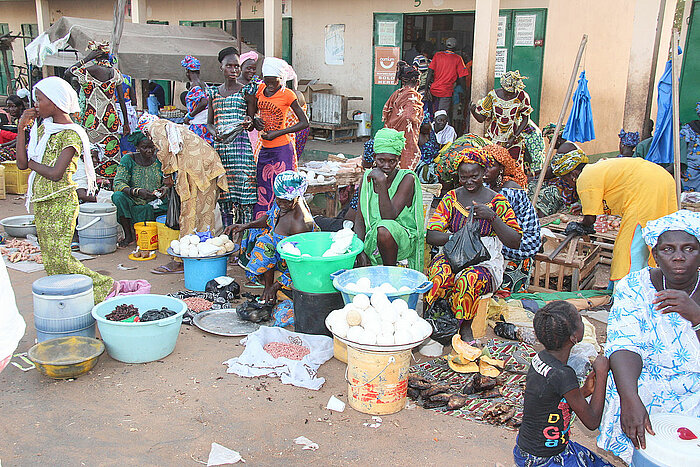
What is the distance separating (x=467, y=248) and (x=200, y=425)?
2140mm

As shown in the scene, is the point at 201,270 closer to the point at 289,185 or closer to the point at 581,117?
the point at 289,185

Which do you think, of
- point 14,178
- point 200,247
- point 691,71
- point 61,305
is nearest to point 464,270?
point 200,247

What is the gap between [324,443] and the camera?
325 centimetres

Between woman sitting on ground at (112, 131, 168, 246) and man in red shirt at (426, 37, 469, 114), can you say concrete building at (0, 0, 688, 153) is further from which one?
woman sitting on ground at (112, 131, 168, 246)

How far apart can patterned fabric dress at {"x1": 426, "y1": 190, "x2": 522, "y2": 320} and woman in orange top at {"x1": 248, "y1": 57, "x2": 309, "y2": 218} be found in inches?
90.6

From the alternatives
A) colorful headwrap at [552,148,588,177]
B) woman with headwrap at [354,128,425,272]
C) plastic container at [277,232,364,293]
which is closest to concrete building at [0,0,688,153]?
colorful headwrap at [552,148,588,177]

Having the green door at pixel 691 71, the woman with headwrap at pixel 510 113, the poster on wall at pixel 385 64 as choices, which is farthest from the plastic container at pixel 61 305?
the poster on wall at pixel 385 64

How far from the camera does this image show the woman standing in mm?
6328

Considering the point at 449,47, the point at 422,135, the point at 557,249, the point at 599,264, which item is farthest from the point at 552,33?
the point at 557,249

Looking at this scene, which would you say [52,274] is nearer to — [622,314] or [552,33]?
[622,314]

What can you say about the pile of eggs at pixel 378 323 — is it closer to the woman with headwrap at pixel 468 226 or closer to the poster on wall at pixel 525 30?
the woman with headwrap at pixel 468 226

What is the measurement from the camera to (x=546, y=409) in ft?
8.11

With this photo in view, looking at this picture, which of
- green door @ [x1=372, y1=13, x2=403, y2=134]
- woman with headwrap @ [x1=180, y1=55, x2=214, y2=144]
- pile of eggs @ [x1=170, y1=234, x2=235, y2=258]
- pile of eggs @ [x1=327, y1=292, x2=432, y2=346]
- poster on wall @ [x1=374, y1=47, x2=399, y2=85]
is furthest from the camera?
poster on wall @ [x1=374, y1=47, x2=399, y2=85]

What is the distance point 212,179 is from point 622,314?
4515 millimetres
